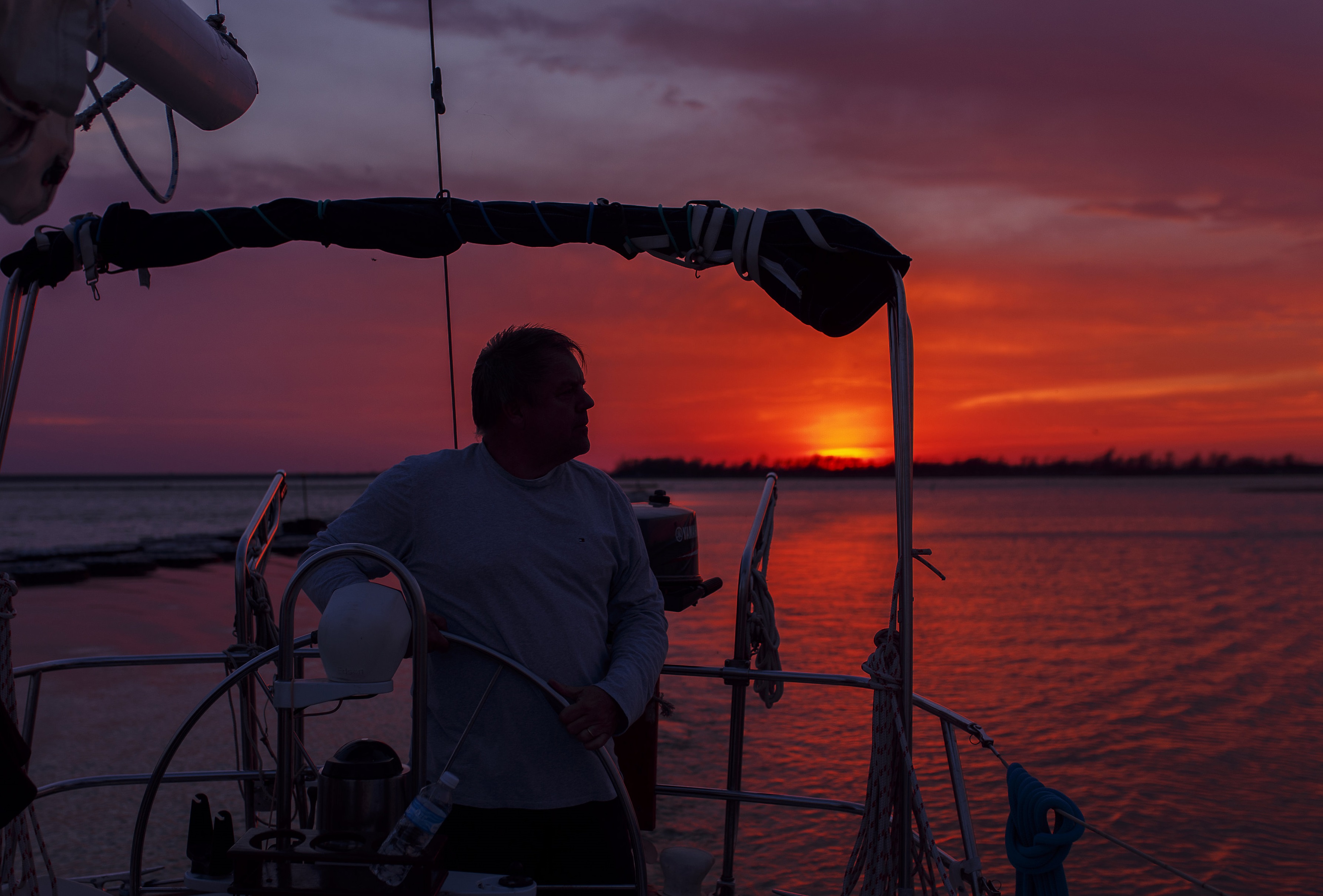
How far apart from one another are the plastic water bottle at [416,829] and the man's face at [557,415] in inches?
30.6

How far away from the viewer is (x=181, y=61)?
180cm

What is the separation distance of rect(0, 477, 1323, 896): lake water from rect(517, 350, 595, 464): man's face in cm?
258

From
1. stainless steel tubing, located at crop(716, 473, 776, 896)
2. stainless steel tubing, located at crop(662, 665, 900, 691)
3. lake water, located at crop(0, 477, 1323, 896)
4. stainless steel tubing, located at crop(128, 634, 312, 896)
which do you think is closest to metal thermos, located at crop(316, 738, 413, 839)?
stainless steel tubing, located at crop(128, 634, 312, 896)

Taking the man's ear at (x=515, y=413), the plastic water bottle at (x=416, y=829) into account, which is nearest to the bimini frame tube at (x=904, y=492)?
the man's ear at (x=515, y=413)

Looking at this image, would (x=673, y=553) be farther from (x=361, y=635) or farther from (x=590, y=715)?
(x=361, y=635)

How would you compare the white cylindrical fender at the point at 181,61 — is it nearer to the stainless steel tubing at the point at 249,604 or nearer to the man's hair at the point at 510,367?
the man's hair at the point at 510,367

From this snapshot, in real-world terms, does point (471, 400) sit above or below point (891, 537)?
above

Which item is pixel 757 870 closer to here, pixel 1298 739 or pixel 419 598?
pixel 419 598

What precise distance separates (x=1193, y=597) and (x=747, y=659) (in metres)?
11.7

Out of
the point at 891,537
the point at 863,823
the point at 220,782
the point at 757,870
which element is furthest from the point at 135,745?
the point at 891,537

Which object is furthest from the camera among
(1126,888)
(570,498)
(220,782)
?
(220,782)

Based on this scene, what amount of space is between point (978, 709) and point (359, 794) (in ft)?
20.8

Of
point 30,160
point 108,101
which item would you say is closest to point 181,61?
point 108,101

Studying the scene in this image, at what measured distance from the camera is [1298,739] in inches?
254
